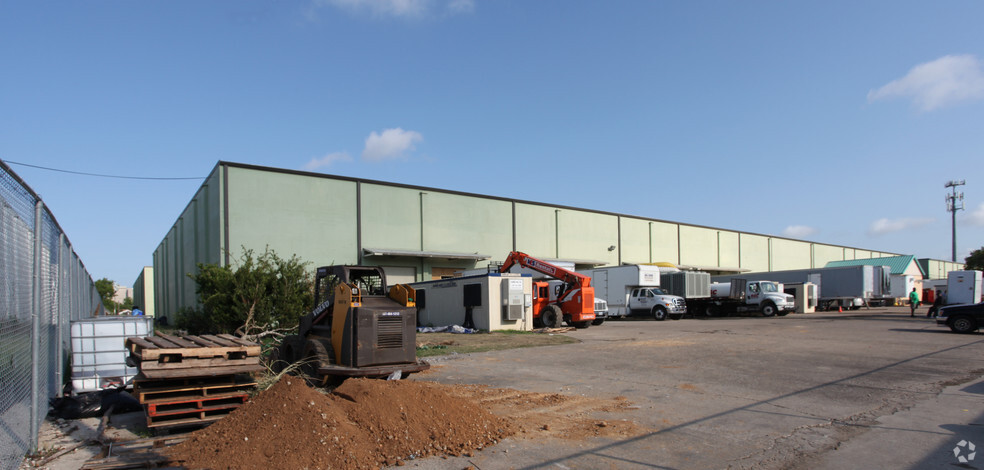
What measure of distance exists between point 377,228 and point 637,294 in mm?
15686

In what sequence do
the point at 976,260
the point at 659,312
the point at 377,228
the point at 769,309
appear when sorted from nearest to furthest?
the point at 377,228
the point at 659,312
the point at 769,309
the point at 976,260

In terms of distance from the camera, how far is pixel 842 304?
41.2m

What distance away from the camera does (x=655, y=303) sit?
32.8 meters

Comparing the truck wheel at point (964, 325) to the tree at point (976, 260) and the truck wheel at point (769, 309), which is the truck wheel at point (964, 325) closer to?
the truck wheel at point (769, 309)

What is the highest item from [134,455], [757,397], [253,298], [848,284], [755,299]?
[253,298]

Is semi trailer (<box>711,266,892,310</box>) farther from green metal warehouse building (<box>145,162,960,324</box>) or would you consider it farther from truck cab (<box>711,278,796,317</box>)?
green metal warehouse building (<box>145,162,960,324</box>)

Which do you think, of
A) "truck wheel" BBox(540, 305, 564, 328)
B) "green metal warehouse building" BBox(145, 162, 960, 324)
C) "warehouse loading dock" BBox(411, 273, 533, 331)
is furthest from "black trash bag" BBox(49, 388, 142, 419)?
"truck wheel" BBox(540, 305, 564, 328)

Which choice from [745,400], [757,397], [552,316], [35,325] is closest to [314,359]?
[35,325]

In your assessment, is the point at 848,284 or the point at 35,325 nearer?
the point at 35,325

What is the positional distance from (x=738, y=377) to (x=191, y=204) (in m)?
30.1

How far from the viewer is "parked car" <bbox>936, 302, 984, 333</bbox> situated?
19844 millimetres

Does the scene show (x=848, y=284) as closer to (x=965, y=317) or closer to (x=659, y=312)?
(x=659, y=312)

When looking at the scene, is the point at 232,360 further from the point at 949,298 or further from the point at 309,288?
the point at 949,298

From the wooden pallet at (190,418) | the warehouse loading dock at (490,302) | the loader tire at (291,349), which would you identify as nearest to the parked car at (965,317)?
the warehouse loading dock at (490,302)
